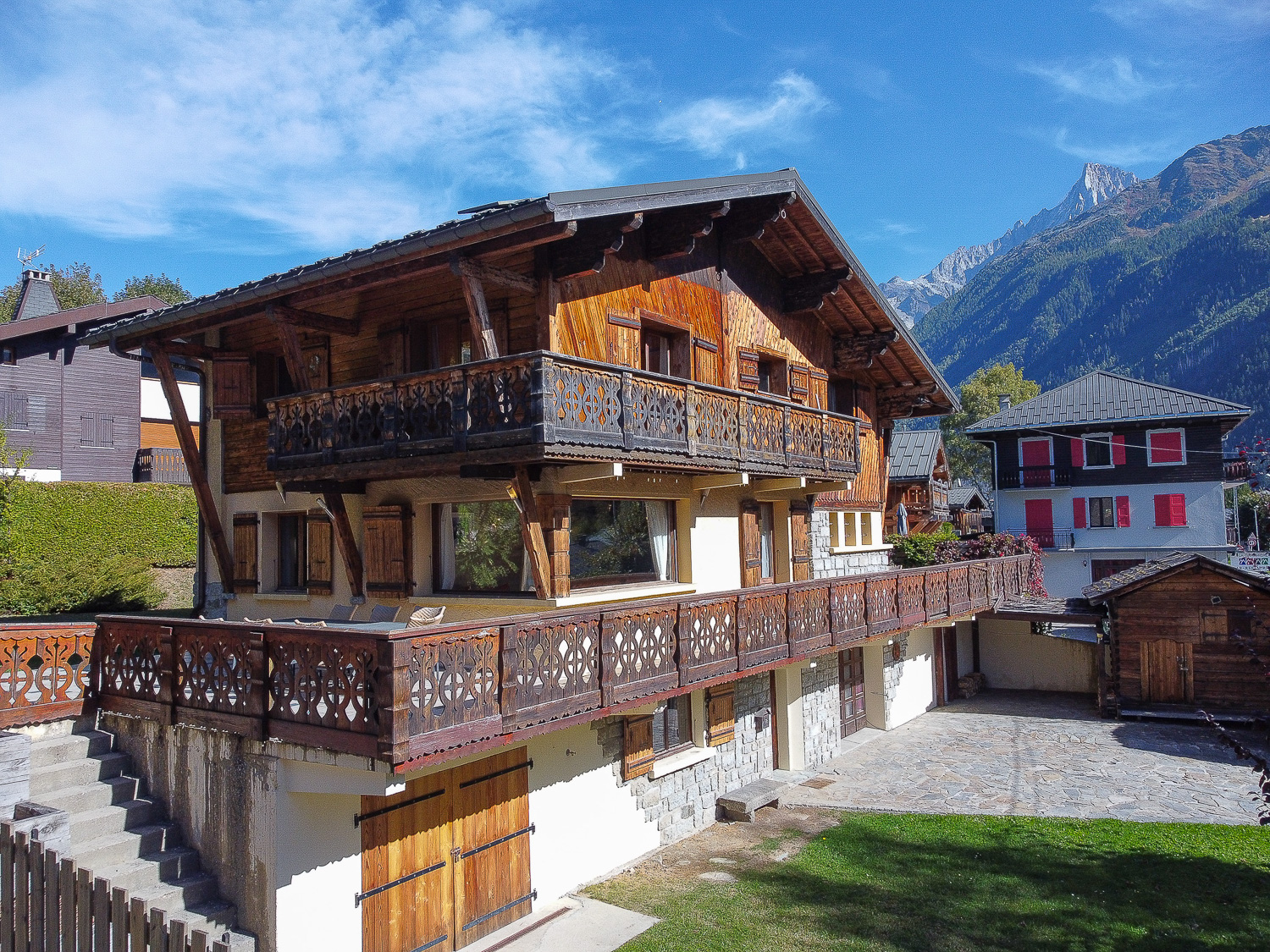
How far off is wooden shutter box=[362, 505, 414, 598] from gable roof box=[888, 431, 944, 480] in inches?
1080

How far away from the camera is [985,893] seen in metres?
10.8

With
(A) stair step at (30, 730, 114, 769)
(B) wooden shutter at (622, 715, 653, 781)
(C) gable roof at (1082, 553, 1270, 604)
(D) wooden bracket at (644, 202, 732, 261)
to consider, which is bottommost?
(B) wooden shutter at (622, 715, 653, 781)

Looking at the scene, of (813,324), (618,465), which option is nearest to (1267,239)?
(813,324)

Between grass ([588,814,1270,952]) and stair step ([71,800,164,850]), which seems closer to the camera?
stair step ([71,800,164,850])

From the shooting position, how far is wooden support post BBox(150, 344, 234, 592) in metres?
13.4

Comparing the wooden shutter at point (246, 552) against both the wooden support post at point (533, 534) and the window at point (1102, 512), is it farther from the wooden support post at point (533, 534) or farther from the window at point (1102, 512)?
the window at point (1102, 512)

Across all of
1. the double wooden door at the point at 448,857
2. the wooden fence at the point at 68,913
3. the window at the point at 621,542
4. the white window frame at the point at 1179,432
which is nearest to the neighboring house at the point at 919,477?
the white window frame at the point at 1179,432

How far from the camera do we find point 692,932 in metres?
9.66

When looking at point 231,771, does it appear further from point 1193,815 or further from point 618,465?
point 1193,815

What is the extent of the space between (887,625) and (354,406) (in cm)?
1032

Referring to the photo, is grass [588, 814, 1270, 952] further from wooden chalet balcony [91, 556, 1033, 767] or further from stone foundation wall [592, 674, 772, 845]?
wooden chalet balcony [91, 556, 1033, 767]

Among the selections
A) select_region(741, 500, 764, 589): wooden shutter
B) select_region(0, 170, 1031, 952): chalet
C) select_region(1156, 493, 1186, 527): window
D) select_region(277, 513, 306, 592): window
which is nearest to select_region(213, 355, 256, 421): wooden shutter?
select_region(0, 170, 1031, 952): chalet

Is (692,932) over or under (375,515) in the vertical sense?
under

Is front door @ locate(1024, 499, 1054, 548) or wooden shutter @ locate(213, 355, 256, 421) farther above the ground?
wooden shutter @ locate(213, 355, 256, 421)
